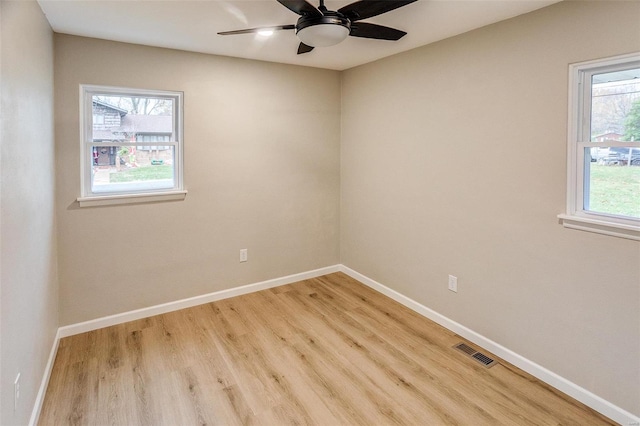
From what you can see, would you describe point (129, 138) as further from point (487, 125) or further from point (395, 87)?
point (487, 125)

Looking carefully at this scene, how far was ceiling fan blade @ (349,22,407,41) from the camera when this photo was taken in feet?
7.04

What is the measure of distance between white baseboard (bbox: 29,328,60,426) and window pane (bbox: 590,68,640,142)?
11.7ft

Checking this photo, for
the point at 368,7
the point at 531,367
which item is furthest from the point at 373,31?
the point at 531,367

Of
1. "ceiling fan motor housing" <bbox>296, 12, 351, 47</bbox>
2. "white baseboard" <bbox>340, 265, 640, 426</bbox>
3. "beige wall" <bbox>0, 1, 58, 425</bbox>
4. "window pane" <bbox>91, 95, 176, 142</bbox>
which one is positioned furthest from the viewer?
"window pane" <bbox>91, 95, 176, 142</bbox>

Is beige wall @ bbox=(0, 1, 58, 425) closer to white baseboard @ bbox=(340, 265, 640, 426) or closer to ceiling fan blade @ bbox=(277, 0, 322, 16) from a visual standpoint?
ceiling fan blade @ bbox=(277, 0, 322, 16)

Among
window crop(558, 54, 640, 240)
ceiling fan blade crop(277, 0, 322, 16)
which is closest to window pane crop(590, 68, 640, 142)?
window crop(558, 54, 640, 240)

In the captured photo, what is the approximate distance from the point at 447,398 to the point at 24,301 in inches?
97.6

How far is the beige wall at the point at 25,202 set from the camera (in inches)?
63.5

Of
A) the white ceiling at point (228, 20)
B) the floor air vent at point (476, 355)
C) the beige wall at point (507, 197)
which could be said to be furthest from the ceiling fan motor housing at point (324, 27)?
the floor air vent at point (476, 355)

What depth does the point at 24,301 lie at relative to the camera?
6.30ft

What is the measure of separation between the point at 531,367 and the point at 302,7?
270 cm

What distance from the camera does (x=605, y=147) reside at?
2.17m

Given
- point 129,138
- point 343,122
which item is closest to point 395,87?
point 343,122

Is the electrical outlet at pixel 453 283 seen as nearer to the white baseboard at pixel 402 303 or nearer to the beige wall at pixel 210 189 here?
the white baseboard at pixel 402 303
